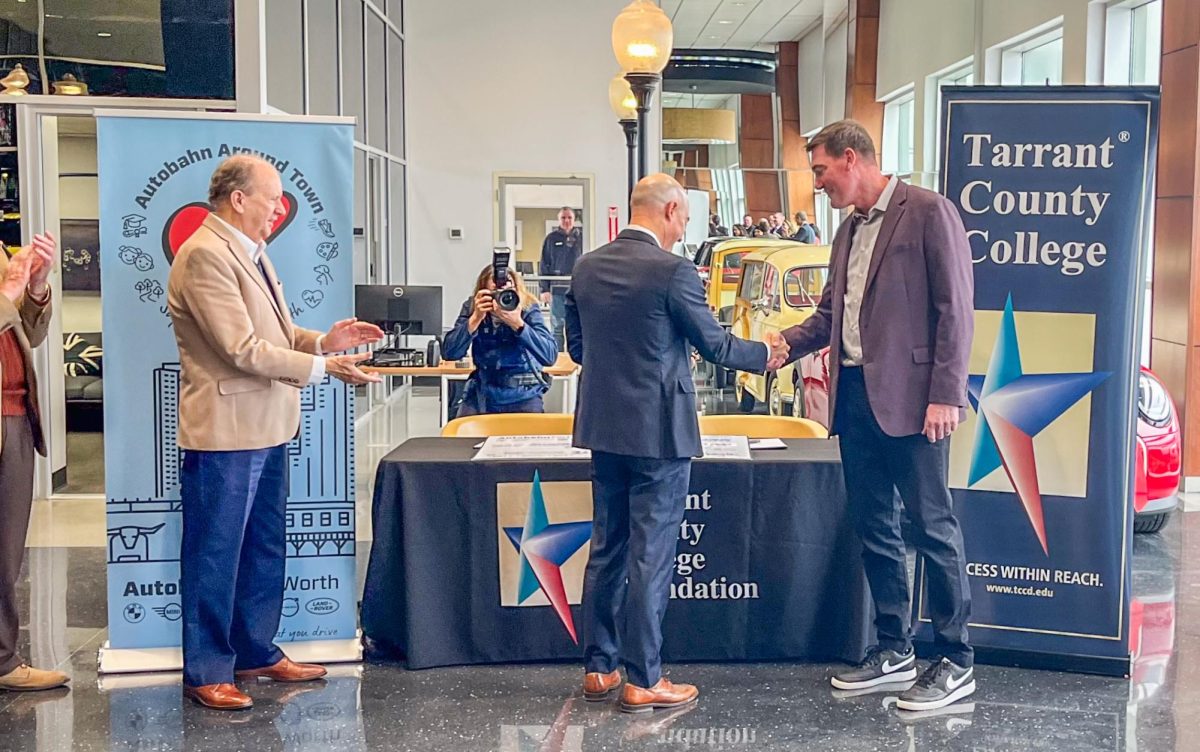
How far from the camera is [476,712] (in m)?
3.69

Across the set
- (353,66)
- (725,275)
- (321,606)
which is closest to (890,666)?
(321,606)

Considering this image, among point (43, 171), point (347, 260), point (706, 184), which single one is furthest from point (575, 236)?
point (347, 260)

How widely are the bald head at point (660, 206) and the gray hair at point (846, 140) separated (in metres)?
0.45

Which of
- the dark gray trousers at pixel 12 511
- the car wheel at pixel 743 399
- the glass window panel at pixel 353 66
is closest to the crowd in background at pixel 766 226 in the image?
the car wheel at pixel 743 399

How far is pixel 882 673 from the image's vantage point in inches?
153

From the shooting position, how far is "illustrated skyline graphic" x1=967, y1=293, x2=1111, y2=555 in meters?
3.96

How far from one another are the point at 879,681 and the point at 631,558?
929 mm

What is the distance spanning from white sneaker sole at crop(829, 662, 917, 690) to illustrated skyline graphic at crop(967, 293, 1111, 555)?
614 mm

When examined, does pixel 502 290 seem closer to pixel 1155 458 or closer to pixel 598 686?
pixel 598 686

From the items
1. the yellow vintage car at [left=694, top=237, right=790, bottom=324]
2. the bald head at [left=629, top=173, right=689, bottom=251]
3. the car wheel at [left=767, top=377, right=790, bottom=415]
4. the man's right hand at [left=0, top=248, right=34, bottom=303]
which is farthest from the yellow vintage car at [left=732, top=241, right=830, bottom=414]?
the man's right hand at [left=0, top=248, right=34, bottom=303]

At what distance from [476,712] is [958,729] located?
1.41m

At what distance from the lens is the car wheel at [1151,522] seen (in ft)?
19.8

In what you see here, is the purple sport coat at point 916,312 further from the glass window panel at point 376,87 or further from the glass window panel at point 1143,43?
the glass window panel at point 376,87

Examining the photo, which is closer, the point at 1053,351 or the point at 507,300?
the point at 1053,351
